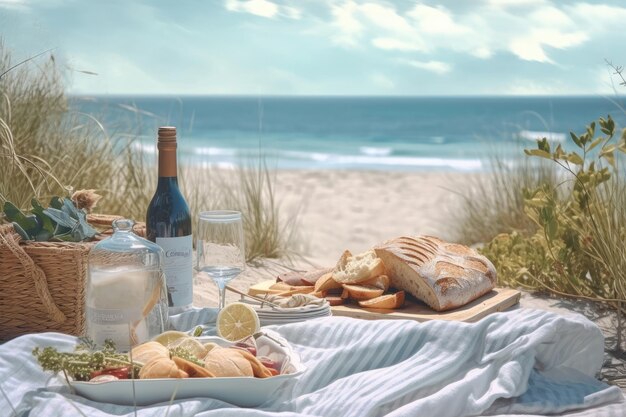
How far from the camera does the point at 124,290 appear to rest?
246cm

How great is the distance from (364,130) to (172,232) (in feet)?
116

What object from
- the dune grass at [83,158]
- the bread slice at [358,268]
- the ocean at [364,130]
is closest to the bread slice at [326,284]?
the bread slice at [358,268]

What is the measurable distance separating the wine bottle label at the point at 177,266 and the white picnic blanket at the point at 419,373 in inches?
16.0

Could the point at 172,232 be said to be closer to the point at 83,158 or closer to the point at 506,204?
the point at 83,158

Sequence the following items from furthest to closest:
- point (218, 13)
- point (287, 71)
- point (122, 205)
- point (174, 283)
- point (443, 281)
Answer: point (287, 71) < point (218, 13) < point (122, 205) < point (443, 281) < point (174, 283)

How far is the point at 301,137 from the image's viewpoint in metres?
34.8

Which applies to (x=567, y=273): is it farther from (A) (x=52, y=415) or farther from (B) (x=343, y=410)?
(A) (x=52, y=415)

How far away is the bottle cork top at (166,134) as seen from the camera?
9.01ft

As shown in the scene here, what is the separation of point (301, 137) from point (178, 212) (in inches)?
1259

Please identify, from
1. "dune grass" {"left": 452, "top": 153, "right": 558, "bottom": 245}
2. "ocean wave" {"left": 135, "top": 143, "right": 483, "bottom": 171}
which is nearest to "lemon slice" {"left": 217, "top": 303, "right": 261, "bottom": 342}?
"dune grass" {"left": 452, "top": 153, "right": 558, "bottom": 245}

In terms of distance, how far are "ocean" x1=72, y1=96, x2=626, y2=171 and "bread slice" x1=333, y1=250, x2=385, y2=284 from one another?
8.59 feet

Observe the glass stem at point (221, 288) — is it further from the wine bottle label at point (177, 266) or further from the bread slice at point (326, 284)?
the bread slice at point (326, 284)

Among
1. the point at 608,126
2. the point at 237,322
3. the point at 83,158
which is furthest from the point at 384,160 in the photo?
the point at 237,322

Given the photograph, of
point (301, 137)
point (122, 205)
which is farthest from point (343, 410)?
point (301, 137)
